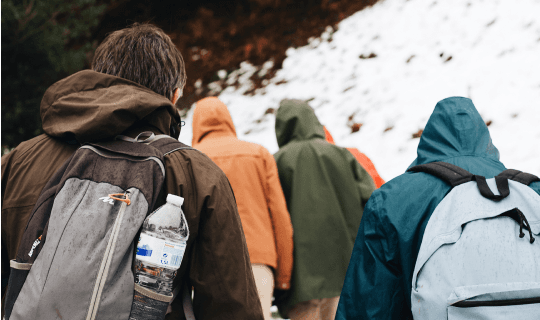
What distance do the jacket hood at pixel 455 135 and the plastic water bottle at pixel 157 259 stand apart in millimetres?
1157

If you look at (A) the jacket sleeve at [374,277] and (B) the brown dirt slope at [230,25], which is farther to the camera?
(B) the brown dirt slope at [230,25]

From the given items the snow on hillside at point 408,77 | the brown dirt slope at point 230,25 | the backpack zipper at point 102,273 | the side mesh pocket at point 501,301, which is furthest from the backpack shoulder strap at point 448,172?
the brown dirt slope at point 230,25

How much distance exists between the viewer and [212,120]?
3369 millimetres

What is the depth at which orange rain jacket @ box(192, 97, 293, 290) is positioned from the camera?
296 centimetres

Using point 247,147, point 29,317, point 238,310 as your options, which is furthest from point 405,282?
point 247,147

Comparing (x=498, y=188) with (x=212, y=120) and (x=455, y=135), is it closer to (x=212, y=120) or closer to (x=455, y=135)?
(x=455, y=135)

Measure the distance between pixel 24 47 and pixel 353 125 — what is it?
5417mm

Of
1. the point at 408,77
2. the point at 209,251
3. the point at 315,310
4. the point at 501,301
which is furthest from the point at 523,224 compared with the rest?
the point at 408,77

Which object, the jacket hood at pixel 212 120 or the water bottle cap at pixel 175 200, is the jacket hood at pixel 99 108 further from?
the jacket hood at pixel 212 120

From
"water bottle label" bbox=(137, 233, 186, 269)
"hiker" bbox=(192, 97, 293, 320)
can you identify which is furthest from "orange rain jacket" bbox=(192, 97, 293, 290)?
"water bottle label" bbox=(137, 233, 186, 269)

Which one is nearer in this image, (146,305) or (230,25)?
(146,305)

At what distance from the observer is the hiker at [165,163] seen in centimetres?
142

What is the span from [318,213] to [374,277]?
1457mm

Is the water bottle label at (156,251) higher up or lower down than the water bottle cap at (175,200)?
lower down
